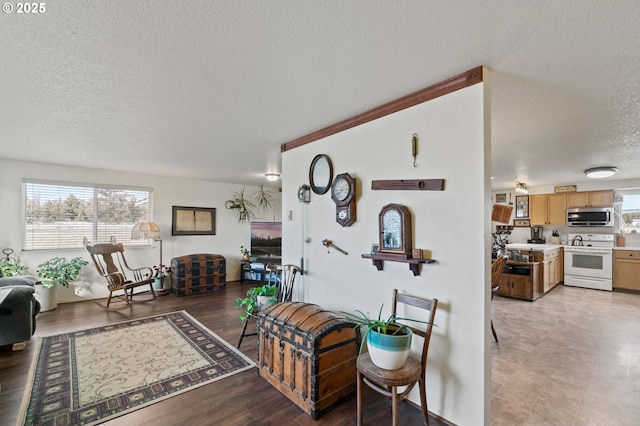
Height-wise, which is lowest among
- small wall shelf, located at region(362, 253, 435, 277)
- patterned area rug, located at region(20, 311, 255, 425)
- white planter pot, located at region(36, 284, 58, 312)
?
patterned area rug, located at region(20, 311, 255, 425)

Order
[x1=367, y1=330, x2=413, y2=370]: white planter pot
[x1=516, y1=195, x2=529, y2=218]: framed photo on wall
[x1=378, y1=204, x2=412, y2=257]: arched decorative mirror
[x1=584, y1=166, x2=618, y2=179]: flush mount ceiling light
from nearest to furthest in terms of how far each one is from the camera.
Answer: [x1=367, y1=330, x2=413, y2=370]: white planter pot → [x1=378, y1=204, x2=412, y2=257]: arched decorative mirror → [x1=584, y1=166, x2=618, y2=179]: flush mount ceiling light → [x1=516, y1=195, x2=529, y2=218]: framed photo on wall

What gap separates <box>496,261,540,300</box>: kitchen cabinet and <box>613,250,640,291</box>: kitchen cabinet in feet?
6.59

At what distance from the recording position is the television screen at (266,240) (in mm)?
6590

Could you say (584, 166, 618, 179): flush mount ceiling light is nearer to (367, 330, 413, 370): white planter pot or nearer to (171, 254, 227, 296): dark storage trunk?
(367, 330, 413, 370): white planter pot

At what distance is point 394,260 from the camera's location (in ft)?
7.04

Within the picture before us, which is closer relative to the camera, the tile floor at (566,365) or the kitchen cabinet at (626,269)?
the tile floor at (566,365)

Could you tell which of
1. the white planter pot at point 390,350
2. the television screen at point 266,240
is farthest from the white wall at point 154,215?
the white planter pot at point 390,350

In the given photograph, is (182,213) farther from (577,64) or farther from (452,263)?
(577,64)

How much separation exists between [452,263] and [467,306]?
0.29 m

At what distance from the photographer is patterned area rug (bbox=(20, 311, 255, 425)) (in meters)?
2.09

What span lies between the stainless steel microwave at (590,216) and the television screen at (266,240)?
22.3 ft

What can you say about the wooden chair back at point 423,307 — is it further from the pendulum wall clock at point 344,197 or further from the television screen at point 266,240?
the television screen at point 266,240

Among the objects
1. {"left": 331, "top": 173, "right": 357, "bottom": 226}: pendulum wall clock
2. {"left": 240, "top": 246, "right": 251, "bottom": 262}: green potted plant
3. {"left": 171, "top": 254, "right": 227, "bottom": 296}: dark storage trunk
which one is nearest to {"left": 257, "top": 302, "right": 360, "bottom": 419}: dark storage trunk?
{"left": 331, "top": 173, "right": 357, "bottom": 226}: pendulum wall clock

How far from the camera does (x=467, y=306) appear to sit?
184 cm
